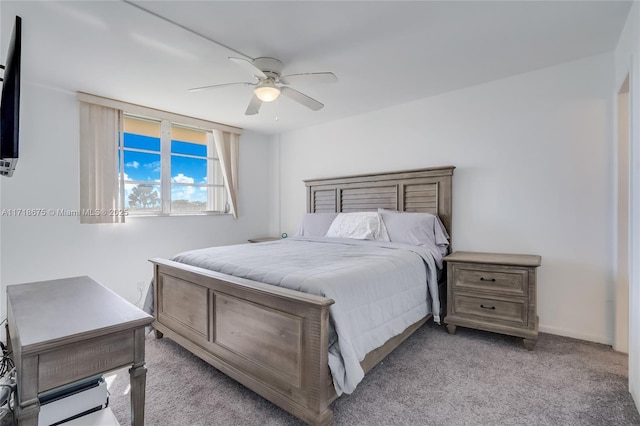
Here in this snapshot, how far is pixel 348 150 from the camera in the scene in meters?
4.20

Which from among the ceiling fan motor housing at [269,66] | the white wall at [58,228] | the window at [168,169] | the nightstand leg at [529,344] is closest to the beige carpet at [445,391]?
the nightstand leg at [529,344]

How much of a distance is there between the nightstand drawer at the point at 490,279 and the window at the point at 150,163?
3216 millimetres

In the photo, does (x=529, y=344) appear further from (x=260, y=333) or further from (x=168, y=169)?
(x=168, y=169)

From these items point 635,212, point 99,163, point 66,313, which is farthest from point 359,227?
A: point 99,163

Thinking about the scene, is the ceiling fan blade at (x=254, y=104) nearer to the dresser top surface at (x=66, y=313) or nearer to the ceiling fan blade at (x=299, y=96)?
the ceiling fan blade at (x=299, y=96)

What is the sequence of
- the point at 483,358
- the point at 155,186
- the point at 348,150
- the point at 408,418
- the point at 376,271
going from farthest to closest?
the point at 348,150, the point at 155,186, the point at 483,358, the point at 376,271, the point at 408,418

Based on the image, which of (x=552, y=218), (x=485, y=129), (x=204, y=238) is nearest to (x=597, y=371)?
(x=552, y=218)

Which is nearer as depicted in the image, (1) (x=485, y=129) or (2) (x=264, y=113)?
(1) (x=485, y=129)

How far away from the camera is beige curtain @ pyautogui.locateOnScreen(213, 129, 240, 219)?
4398 millimetres

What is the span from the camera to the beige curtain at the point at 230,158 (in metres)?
4.40

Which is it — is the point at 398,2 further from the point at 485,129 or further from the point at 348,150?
the point at 348,150

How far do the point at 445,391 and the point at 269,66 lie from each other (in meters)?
2.67

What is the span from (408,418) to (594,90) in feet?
9.85

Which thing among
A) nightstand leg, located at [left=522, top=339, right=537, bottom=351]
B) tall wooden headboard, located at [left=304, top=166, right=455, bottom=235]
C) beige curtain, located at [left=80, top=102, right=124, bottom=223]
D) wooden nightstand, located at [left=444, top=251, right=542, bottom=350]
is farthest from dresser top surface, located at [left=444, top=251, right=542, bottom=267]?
beige curtain, located at [left=80, top=102, right=124, bottom=223]
